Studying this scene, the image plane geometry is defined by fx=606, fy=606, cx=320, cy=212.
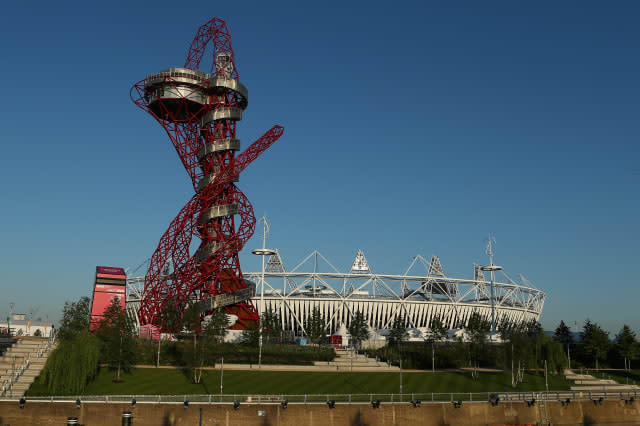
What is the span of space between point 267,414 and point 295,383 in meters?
11.5

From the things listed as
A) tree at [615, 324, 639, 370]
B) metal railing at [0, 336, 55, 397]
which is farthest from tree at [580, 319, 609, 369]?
metal railing at [0, 336, 55, 397]

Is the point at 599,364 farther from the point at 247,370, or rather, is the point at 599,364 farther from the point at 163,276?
the point at 163,276

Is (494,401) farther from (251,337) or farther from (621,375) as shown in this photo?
(251,337)

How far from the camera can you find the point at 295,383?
53.9m

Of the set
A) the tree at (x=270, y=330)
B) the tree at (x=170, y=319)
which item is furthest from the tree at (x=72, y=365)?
the tree at (x=270, y=330)

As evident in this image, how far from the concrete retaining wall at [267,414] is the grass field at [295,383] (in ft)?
19.6

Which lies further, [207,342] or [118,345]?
[207,342]

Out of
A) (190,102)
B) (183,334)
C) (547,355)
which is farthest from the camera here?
(190,102)

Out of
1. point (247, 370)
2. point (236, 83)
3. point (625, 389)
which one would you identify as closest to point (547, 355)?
point (625, 389)

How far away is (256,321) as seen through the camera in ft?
275

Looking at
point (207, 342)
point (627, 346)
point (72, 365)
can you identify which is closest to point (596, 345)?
point (627, 346)

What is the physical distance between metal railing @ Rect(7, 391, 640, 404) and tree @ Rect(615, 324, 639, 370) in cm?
2891

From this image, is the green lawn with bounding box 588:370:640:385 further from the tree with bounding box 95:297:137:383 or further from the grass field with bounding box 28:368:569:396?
the tree with bounding box 95:297:137:383

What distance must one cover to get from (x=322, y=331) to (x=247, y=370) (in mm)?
29420
